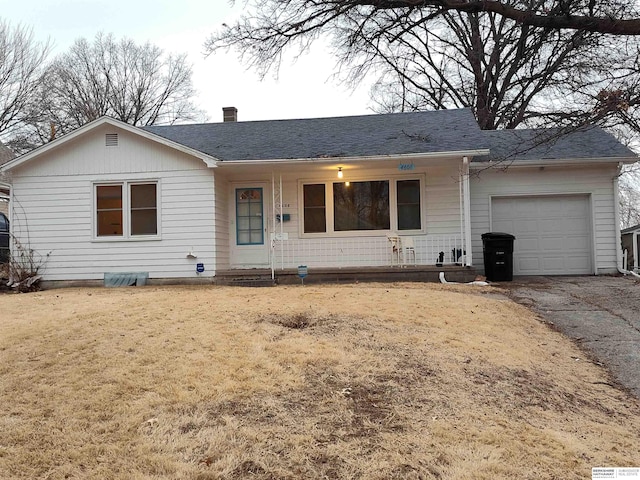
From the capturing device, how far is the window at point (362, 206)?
38.5 ft

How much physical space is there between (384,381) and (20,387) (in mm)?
2992

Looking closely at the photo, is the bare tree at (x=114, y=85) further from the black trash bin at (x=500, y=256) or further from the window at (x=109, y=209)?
the black trash bin at (x=500, y=256)

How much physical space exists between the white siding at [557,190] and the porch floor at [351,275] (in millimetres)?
1898

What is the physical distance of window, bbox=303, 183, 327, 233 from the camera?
39.2 feet

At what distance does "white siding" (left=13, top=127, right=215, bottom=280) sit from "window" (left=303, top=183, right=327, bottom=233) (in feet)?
7.82

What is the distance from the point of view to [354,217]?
11867 mm

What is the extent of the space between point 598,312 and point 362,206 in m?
5.95

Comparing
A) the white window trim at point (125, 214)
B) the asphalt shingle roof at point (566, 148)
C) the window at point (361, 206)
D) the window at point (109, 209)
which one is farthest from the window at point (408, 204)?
the window at point (109, 209)

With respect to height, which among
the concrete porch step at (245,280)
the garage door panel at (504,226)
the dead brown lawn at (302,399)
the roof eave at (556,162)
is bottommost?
the dead brown lawn at (302,399)

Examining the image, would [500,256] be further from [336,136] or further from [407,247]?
[336,136]

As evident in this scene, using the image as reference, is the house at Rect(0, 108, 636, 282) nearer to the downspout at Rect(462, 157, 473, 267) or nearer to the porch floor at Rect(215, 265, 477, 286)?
the downspout at Rect(462, 157, 473, 267)

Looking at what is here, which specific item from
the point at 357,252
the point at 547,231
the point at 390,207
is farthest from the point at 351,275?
the point at 547,231

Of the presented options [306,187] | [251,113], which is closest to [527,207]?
[306,187]

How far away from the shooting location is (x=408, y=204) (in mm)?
11750
